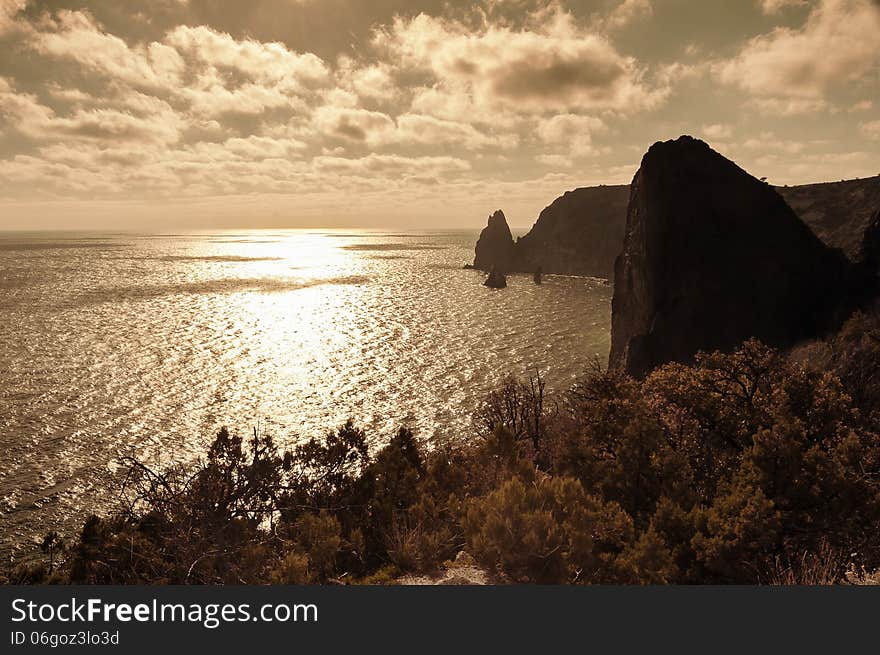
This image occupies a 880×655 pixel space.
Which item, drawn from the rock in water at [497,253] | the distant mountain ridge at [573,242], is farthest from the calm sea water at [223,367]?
the rock in water at [497,253]

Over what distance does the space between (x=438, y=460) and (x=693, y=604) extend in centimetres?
1567

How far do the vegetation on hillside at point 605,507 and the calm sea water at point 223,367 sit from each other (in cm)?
2076

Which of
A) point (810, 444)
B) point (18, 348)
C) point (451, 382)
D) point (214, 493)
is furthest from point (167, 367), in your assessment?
point (810, 444)

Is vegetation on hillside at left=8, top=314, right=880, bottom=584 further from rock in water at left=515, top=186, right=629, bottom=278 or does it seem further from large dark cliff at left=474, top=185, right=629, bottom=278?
rock in water at left=515, top=186, right=629, bottom=278

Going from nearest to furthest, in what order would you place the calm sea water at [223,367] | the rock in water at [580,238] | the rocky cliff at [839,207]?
1. the calm sea water at [223,367]
2. the rocky cliff at [839,207]
3. the rock in water at [580,238]

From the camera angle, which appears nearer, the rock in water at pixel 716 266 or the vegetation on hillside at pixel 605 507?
the vegetation on hillside at pixel 605 507

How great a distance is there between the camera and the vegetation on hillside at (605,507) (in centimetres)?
1228

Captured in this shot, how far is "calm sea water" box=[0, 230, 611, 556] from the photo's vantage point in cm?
3846

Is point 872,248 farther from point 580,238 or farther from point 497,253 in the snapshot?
point 497,253

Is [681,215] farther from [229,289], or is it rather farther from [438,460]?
[229,289]

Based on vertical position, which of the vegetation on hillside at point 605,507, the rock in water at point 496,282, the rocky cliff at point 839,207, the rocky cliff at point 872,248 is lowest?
the vegetation on hillside at point 605,507

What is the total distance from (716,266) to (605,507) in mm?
48152

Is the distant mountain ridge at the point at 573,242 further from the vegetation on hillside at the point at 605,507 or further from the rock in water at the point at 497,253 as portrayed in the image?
the vegetation on hillside at the point at 605,507

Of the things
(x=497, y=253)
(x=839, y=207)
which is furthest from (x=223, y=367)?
(x=497, y=253)
